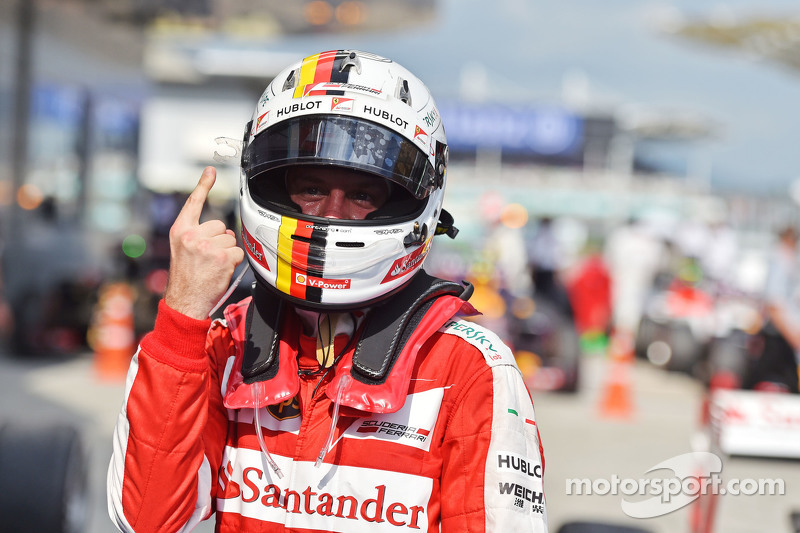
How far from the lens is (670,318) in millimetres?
10172

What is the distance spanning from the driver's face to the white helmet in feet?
0.10

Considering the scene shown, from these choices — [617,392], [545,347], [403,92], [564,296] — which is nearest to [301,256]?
[403,92]

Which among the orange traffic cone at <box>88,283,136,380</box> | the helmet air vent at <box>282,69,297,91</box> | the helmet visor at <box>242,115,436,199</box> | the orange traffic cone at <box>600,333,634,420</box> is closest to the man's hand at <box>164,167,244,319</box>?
the helmet visor at <box>242,115,436,199</box>

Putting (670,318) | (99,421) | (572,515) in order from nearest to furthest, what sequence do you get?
(572,515)
(99,421)
(670,318)

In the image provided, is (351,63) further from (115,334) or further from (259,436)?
(115,334)

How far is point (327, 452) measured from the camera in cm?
172

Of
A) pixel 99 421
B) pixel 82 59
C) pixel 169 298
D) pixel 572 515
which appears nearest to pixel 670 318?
pixel 572 515

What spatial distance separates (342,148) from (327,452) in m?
0.61

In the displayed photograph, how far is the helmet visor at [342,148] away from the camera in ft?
5.92

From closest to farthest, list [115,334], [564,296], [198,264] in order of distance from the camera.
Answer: [198,264] < [115,334] < [564,296]

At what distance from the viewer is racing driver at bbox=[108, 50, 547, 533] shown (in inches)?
64.7

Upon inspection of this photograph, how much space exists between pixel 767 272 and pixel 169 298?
6574 millimetres

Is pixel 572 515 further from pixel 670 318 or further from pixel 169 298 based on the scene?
pixel 670 318

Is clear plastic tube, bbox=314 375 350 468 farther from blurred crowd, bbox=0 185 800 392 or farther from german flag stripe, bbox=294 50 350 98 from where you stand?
blurred crowd, bbox=0 185 800 392
